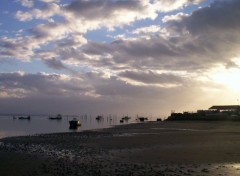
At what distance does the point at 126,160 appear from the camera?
75.5ft

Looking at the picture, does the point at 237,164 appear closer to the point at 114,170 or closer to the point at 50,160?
the point at 114,170

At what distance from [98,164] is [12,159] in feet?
25.9

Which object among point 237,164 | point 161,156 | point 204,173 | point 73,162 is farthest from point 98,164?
point 237,164

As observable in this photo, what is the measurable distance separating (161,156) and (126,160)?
3.05 meters

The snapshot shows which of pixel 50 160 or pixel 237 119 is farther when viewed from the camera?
pixel 237 119

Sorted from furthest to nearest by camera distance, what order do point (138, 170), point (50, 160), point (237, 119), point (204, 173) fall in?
point (237, 119), point (50, 160), point (138, 170), point (204, 173)

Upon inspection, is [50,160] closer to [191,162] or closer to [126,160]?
[126,160]

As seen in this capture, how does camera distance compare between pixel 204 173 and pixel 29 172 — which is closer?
pixel 204 173

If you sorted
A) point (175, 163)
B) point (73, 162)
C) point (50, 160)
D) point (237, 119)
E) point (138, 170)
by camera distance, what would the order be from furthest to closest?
point (237, 119), point (50, 160), point (73, 162), point (175, 163), point (138, 170)

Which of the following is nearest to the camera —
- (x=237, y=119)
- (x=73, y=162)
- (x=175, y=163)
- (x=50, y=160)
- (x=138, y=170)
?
(x=138, y=170)

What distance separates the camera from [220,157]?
74.7 ft

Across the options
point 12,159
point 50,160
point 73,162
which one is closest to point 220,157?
point 73,162

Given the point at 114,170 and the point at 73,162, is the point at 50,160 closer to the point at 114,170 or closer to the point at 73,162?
the point at 73,162

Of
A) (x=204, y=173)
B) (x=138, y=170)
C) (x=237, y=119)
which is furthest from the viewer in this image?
(x=237, y=119)
